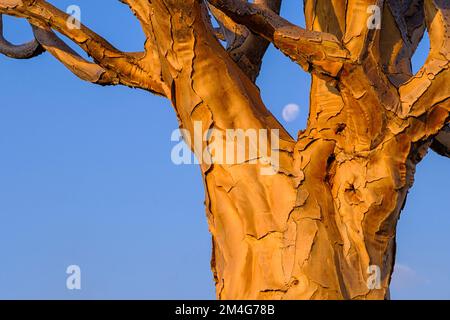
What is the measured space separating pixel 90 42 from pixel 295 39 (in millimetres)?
1621

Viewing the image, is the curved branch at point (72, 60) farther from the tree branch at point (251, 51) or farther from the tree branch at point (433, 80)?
the tree branch at point (433, 80)

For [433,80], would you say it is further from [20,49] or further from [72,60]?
[20,49]

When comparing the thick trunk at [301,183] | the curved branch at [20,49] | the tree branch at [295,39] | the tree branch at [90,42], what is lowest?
the thick trunk at [301,183]

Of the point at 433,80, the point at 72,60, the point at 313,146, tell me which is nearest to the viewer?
the point at 433,80

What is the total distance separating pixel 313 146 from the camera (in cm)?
509

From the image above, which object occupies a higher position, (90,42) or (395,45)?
(90,42)

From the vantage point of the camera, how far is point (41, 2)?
5.57 metres

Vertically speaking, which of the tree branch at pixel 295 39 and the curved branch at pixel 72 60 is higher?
the curved branch at pixel 72 60

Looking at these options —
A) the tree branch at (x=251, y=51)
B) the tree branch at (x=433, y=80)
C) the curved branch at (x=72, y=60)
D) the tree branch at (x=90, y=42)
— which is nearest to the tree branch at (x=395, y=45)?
the tree branch at (x=433, y=80)

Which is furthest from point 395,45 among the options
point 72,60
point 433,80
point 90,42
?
point 72,60

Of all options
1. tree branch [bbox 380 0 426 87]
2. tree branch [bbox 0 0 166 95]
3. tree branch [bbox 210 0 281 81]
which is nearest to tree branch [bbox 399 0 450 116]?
tree branch [bbox 380 0 426 87]

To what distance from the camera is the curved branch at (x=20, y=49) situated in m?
6.22

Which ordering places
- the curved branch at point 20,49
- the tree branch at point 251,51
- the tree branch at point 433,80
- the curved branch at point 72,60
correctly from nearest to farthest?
the tree branch at point 433,80 → the curved branch at point 72,60 → the tree branch at point 251,51 → the curved branch at point 20,49
